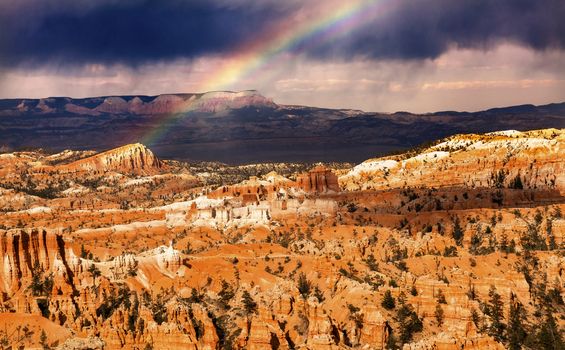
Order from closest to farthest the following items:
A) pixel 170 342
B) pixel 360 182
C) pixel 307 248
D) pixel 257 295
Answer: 1. pixel 170 342
2. pixel 257 295
3. pixel 307 248
4. pixel 360 182

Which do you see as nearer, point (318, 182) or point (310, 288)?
point (310, 288)

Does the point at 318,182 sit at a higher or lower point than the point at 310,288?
lower

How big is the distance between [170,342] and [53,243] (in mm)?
22951

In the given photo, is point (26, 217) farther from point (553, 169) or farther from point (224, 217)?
point (553, 169)

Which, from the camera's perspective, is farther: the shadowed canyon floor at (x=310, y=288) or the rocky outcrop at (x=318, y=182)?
the rocky outcrop at (x=318, y=182)

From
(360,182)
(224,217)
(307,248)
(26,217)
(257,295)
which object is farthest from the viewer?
(360,182)

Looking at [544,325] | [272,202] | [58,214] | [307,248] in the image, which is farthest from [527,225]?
[58,214]

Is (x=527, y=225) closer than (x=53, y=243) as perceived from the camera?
No

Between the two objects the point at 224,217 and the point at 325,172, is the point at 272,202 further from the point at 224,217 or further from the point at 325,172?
the point at 325,172

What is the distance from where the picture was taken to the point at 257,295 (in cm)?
7094

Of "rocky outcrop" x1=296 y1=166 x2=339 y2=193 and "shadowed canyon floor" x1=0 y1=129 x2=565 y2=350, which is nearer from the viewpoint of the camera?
"shadowed canyon floor" x1=0 y1=129 x2=565 y2=350

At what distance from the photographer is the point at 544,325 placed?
64312 millimetres

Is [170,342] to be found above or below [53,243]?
below

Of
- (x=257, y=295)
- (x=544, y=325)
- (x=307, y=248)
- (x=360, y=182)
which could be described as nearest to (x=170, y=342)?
(x=257, y=295)
